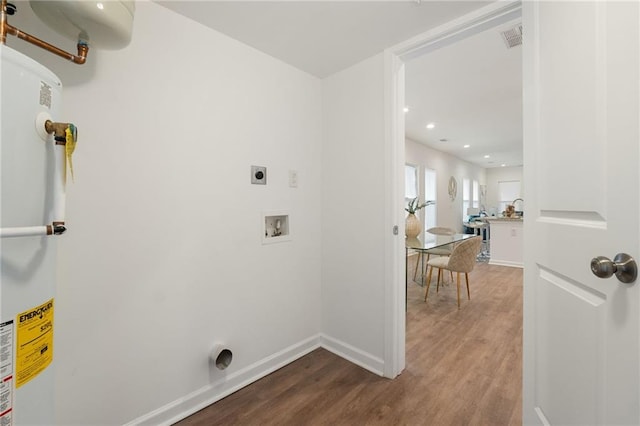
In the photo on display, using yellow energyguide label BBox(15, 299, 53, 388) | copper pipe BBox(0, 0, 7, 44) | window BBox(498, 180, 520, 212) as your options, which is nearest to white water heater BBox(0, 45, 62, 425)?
yellow energyguide label BBox(15, 299, 53, 388)

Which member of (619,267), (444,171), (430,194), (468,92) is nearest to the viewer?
(619,267)

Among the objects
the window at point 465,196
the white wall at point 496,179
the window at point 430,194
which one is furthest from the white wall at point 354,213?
the white wall at point 496,179

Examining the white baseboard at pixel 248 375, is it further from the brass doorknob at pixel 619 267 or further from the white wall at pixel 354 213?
the brass doorknob at pixel 619 267

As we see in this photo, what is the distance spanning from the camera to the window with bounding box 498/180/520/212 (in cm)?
1040

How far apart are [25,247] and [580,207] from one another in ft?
5.31

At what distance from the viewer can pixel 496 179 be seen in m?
10.8

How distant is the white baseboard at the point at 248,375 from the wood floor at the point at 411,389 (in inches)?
1.7

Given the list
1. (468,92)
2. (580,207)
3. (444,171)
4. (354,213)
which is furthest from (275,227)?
(444,171)

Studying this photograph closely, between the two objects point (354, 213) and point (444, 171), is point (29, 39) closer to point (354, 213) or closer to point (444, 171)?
point (354, 213)

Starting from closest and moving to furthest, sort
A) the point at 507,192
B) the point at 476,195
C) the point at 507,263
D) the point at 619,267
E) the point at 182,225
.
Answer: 1. the point at 619,267
2. the point at 182,225
3. the point at 507,263
4. the point at 476,195
5. the point at 507,192

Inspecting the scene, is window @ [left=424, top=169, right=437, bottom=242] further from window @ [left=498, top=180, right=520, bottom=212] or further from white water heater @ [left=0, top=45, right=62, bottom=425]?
white water heater @ [left=0, top=45, right=62, bottom=425]

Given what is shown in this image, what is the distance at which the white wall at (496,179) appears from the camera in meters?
10.4

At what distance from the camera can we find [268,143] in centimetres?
197

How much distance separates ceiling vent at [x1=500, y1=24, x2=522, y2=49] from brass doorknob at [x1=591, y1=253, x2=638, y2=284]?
192 cm
